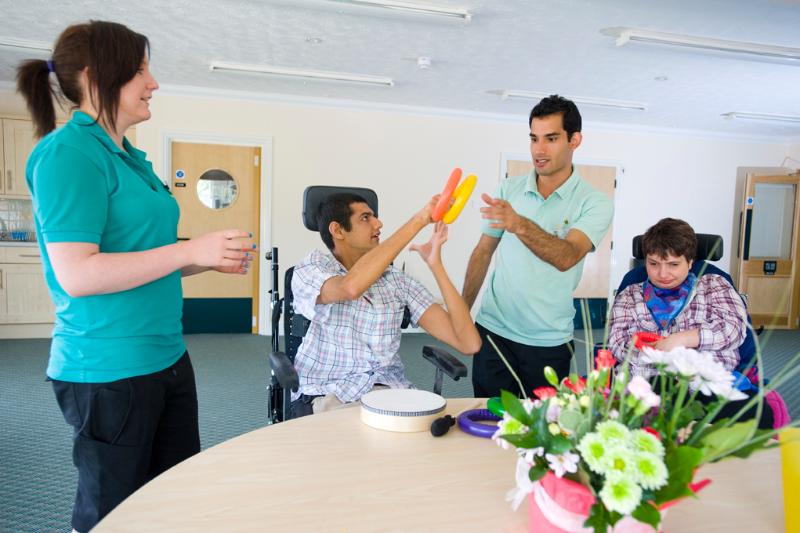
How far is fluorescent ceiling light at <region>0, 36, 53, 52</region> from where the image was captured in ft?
14.4

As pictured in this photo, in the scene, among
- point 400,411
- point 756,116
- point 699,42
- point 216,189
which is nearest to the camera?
point 400,411

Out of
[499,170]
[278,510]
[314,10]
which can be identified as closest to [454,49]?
[314,10]

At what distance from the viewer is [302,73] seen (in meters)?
5.09

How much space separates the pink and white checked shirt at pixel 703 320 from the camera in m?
2.24

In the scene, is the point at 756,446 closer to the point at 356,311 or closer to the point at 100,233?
the point at 100,233

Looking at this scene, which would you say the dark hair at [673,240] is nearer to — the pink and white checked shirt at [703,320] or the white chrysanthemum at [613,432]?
the pink and white checked shirt at [703,320]

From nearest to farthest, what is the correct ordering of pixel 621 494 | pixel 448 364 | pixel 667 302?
1. pixel 621 494
2. pixel 448 364
3. pixel 667 302

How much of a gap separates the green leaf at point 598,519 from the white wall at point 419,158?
223 inches

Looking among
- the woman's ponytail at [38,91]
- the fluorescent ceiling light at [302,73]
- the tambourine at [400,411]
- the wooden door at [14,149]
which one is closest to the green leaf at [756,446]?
the tambourine at [400,411]

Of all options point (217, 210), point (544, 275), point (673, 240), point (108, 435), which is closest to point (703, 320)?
point (673, 240)

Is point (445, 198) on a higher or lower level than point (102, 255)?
higher

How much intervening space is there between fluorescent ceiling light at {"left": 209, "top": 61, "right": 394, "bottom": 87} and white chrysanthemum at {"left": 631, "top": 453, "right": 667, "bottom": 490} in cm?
498

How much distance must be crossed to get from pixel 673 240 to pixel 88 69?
214 cm

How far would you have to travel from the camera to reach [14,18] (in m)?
3.96
